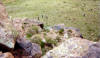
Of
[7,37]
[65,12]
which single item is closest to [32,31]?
[7,37]

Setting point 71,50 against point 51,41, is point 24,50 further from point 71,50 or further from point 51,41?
point 51,41

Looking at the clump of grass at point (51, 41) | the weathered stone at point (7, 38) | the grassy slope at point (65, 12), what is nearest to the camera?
the weathered stone at point (7, 38)

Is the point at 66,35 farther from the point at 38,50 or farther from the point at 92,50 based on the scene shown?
the point at 92,50

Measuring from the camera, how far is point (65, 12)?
20.0m

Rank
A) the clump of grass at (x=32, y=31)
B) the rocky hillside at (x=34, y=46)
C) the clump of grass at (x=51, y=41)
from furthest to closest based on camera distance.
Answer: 1. the clump of grass at (x=32, y=31)
2. the clump of grass at (x=51, y=41)
3. the rocky hillside at (x=34, y=46)

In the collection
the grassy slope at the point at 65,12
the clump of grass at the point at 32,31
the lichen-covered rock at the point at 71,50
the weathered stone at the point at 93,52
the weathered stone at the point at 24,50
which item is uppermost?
the weathered stone at the point at 93,52

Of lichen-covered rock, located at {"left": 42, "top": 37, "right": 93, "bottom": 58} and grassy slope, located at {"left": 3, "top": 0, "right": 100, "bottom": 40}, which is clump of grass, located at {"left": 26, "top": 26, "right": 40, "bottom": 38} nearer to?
grassy slope, located at {"left": 3, "top": 0, "right": 100, "bottom": 40}

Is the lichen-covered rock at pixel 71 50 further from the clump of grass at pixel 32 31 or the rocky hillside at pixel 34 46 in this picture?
the clump of grass at pixel 32 31

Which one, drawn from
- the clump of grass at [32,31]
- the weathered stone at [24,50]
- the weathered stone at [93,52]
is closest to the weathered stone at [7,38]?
the weathered stone at [24,50]

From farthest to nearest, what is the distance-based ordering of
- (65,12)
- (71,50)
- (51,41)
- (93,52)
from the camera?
(65,12) < (51,41) < (71,50) < (93,52)

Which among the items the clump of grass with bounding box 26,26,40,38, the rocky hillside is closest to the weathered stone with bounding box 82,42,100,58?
the rocky hillside

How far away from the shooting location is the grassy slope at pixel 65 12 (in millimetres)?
16484

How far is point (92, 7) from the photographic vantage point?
798 inches

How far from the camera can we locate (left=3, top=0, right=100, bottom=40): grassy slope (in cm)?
1648
